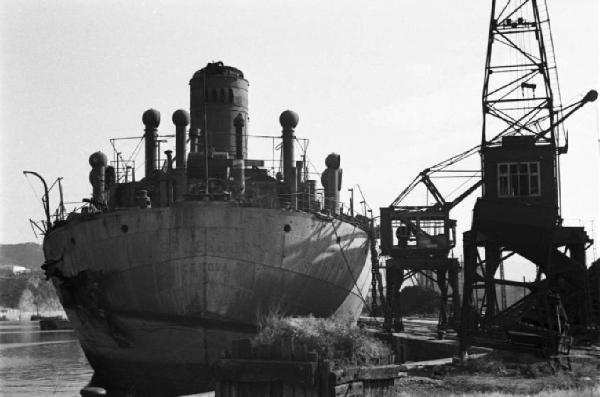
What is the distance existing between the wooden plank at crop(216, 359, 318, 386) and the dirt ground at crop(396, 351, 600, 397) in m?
3.05

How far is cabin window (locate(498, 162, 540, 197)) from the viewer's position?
2859cm

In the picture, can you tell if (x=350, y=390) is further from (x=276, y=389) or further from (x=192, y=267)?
(x=192, y=267)

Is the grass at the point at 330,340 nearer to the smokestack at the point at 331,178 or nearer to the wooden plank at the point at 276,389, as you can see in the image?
the wooden plank at the point at 276,389

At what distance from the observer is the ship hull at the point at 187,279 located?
25266 mm

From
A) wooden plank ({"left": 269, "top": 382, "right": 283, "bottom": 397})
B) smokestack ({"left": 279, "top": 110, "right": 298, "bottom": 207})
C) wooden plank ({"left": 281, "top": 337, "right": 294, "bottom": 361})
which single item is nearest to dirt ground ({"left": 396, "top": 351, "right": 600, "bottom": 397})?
wooden plank ({"left": 281, "top": 337, "right": 294, "bottom": 361})

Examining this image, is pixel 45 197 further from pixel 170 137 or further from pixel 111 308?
pixel 111 308

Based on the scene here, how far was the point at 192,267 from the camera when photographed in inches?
990

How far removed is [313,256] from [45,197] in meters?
14.1

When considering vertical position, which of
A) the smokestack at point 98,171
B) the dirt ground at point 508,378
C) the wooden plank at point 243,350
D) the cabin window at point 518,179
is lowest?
the dirt ground at point 508,378

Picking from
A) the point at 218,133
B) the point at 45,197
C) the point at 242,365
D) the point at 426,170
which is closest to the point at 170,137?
the point at 218,133

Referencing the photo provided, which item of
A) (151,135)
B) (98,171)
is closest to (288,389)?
(151,135)

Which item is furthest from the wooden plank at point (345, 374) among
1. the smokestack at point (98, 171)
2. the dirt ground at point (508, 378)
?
the smokestack at point (98, 171)

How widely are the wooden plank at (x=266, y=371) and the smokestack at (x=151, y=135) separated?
843 inches

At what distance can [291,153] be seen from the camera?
1187 inches
